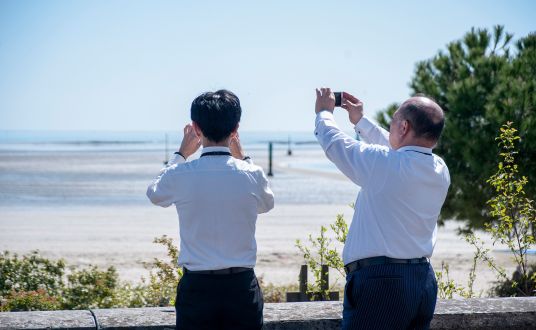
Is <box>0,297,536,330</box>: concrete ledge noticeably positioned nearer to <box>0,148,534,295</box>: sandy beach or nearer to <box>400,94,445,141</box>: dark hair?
<box>400,94,445,141</box>: dark hair

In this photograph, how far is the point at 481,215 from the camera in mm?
11352

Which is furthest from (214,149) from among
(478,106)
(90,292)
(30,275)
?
(478,106)

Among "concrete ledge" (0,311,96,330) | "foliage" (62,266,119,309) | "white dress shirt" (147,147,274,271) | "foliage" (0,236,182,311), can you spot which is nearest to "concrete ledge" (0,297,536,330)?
"concrete ledge" (0,311,96,330)

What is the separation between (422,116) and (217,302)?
125cm

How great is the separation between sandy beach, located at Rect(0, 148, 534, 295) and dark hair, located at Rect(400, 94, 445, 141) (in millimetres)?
5224

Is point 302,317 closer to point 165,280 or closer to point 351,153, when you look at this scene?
point 351,153

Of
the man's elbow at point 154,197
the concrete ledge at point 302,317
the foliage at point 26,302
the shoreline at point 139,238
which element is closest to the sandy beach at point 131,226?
the shoreline at point 139,238

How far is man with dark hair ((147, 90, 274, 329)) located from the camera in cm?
360

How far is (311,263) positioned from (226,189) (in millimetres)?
2732

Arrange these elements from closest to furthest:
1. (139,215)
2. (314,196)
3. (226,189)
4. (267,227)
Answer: (226,189), (267,227), (139,215), (314,196)

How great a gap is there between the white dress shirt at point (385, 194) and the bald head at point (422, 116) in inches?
4.0

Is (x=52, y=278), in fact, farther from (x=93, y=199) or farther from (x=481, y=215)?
(x=93, y=199)

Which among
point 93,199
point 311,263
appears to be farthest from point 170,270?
point 93,199

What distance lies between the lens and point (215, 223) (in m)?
3.61
